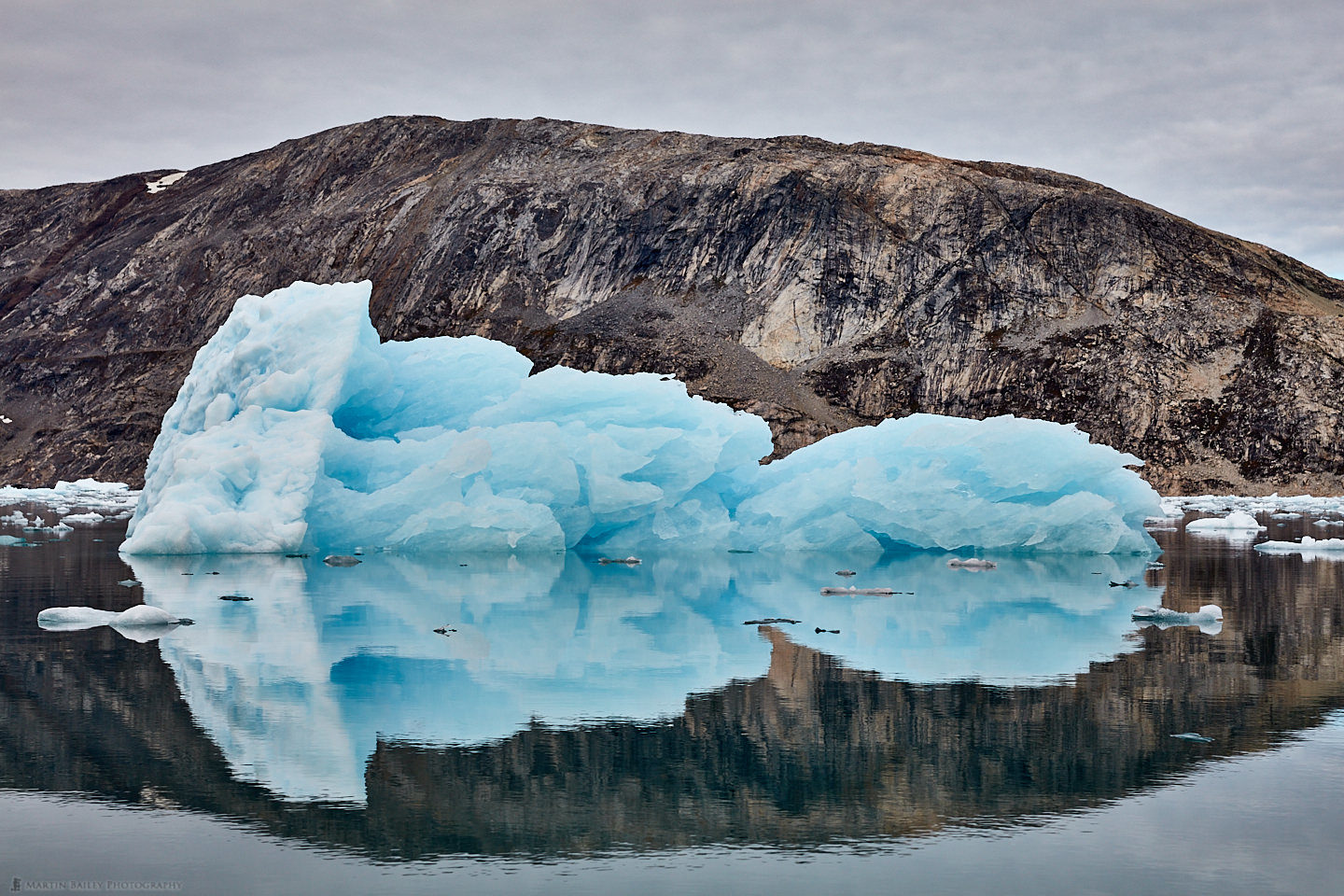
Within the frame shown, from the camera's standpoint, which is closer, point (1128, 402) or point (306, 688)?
point (306, 688)

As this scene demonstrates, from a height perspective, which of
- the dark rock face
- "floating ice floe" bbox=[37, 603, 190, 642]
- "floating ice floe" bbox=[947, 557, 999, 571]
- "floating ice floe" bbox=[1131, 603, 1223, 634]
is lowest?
"floating ice floe" bbox=[37, 603, 190, 642]

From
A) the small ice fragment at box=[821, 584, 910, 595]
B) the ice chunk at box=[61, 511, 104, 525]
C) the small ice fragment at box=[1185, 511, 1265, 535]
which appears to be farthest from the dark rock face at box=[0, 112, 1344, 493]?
the small ice fragment at box=[821, 584, 910, 595]

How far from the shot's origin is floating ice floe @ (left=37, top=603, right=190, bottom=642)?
11.8 m

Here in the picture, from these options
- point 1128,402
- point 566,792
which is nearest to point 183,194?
point 1128,402

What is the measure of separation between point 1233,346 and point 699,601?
7806 cm

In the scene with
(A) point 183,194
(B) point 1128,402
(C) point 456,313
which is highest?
(A) point 183,194

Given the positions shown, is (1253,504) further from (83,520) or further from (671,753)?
(671,753)

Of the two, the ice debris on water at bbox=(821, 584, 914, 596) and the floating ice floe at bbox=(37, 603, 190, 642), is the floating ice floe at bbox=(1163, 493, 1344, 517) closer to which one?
the ice debris on water at bbox=(821, 584, 914, 596)

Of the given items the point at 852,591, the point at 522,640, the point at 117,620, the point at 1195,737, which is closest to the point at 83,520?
the point at 117,620

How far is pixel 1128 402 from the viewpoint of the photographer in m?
82.0

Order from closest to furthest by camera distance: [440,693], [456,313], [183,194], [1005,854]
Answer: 1. [1005,854]
2. [440,693]
3. [456,313]
4. [183,194]

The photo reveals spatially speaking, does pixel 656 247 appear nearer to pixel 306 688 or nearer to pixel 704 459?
pixel 704 459

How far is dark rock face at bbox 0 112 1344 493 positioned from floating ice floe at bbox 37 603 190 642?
222 feet

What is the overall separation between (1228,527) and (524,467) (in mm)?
23237
